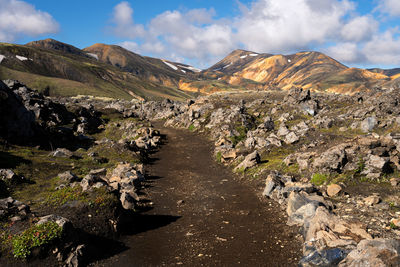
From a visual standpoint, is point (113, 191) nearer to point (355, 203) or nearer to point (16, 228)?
point (16, 228)

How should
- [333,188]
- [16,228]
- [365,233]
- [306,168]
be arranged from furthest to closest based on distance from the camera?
[306,168], [333,188], [16,228], [365,233]

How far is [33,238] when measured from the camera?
14.8 m

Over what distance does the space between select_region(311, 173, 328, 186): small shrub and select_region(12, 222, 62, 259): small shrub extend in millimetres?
21524

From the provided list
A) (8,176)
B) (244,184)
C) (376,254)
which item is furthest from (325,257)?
(8,176)

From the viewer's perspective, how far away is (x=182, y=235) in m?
18.9

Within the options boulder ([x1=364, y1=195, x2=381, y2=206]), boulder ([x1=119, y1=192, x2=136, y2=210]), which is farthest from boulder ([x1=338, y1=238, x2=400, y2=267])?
boulder ([x1=119, y1=192, x2=136, y2=210])

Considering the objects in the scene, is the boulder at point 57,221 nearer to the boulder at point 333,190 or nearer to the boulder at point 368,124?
the boulder at point 333,190

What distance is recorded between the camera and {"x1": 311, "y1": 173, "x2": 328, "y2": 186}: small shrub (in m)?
24.2

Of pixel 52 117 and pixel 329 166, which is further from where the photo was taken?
pixel 52 117

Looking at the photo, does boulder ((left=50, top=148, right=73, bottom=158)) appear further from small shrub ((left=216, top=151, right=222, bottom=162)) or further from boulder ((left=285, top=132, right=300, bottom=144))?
boulder ((left=285, top=132, right=300, bottom=144))

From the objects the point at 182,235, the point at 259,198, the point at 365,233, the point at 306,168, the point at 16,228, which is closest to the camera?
the point at 365,233

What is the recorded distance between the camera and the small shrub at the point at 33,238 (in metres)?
14.3

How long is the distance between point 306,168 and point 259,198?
634 cm

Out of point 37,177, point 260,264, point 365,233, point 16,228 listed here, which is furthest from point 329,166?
point 37,177
